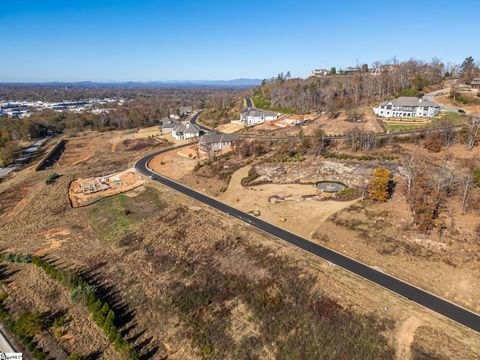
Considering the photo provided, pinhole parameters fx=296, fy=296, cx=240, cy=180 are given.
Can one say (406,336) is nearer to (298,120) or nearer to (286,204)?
(286,204)

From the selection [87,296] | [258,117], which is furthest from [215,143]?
[87,296]

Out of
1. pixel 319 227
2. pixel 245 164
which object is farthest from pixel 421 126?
pixel 319 227

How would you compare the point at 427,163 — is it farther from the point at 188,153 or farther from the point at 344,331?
the point at 188,153

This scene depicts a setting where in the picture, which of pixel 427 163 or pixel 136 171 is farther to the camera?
pixel 136 171

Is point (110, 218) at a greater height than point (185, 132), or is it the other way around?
point (185, 132)

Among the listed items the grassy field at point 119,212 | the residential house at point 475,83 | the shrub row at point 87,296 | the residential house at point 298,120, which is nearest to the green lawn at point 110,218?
the grassy field at point 119,212

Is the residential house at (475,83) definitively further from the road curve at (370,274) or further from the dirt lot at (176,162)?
the road curve at (370,274)
